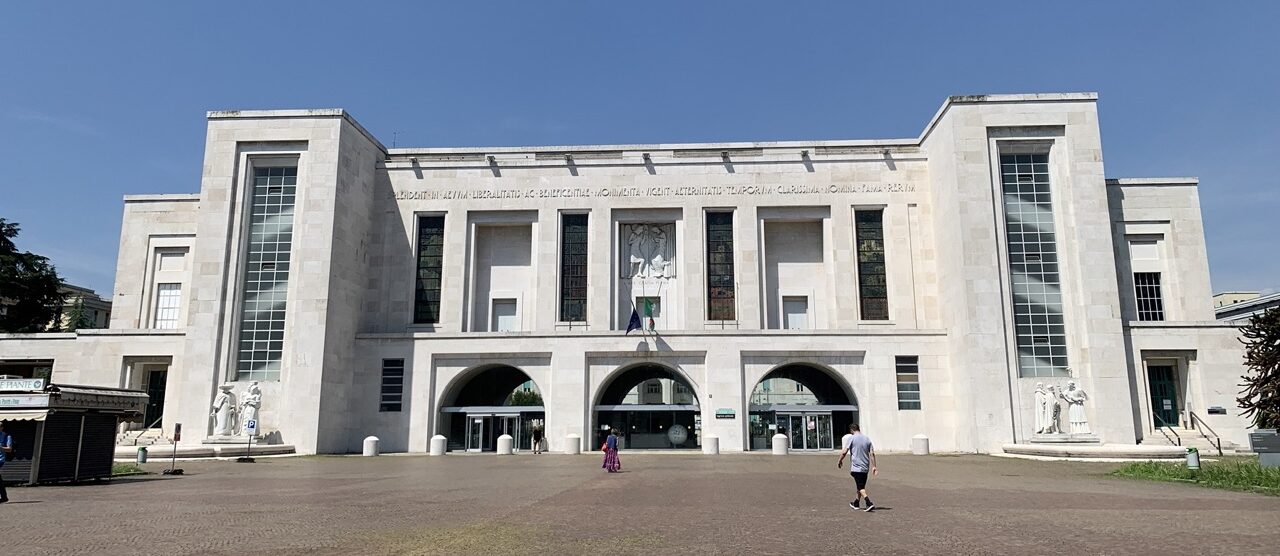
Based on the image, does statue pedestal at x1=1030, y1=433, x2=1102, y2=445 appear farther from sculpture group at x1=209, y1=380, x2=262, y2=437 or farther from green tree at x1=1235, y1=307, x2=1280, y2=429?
sculpture group at x1=209, y1=380, x2=262, y2=437

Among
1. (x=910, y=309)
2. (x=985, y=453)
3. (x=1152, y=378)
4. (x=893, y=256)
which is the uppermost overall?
(x=893, y=256)

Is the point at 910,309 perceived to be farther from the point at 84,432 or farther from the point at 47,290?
the point at 47,290

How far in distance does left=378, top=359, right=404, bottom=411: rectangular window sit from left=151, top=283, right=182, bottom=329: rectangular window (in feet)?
48.0

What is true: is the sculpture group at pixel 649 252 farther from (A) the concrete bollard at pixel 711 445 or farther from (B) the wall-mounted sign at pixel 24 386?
(B) the wall-mounted sign at pixel 24 386

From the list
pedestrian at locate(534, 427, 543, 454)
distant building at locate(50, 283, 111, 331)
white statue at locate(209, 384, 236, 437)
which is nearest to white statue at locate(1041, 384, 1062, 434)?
pedestrian at locate(534, 427, 543, 454)

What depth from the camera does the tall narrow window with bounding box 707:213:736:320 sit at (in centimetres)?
4303

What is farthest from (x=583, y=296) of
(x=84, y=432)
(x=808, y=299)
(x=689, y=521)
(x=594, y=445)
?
(x=689, y=521)

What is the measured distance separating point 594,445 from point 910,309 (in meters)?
17.4

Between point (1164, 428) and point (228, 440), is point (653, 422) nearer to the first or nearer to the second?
point (228, 440)

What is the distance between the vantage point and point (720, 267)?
4356cm

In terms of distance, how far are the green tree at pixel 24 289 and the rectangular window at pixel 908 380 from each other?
53267mm

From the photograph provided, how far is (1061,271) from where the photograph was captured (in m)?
Result: 38.5

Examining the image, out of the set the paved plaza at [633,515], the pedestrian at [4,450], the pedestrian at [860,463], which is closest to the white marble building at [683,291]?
the paved plaza at [633,515]

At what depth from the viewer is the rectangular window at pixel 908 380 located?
39969mm
